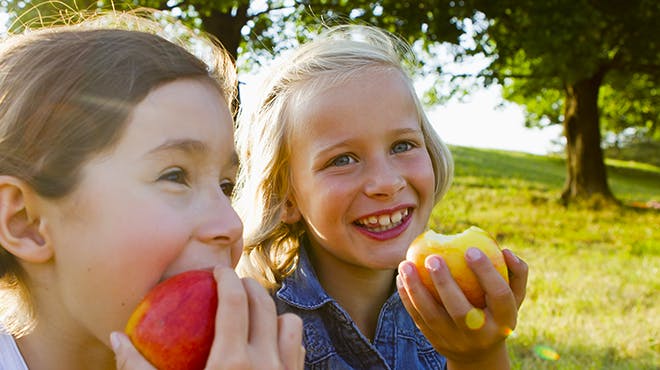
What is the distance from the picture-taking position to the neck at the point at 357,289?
2738 mm

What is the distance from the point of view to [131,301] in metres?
1.58

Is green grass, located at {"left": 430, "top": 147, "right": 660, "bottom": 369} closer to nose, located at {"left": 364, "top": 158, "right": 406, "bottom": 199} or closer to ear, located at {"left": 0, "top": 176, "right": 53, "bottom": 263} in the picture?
nose, located at {"left": 364, "top": 158, "right": 406, "bottom": 199}

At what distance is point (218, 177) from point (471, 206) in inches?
389

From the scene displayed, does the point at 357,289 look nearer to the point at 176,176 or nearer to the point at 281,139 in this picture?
the point at 281,139

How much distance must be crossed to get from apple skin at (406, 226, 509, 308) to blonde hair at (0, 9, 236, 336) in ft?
2.73

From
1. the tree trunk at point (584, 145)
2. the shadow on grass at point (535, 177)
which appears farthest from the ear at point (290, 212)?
the shadow on grass at point (535, 177)

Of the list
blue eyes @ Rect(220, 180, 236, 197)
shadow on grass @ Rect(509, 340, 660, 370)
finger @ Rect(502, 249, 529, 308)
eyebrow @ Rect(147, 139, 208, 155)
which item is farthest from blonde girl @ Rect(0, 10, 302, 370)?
shadow on grass @ Rect(509, 340, 660, 370)

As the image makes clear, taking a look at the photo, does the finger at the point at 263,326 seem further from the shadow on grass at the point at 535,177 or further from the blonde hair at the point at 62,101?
the shadow on grass at the point at 535,177

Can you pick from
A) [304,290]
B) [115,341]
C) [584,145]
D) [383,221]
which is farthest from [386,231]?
[584,145]

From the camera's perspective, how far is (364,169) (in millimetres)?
2457

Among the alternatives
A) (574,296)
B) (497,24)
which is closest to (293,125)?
(574,296)

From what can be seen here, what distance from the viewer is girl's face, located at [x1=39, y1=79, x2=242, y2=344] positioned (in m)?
1.55

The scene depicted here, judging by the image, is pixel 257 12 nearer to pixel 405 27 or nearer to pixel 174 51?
pixel 405 27

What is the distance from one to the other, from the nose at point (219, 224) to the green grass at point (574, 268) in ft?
8.17
